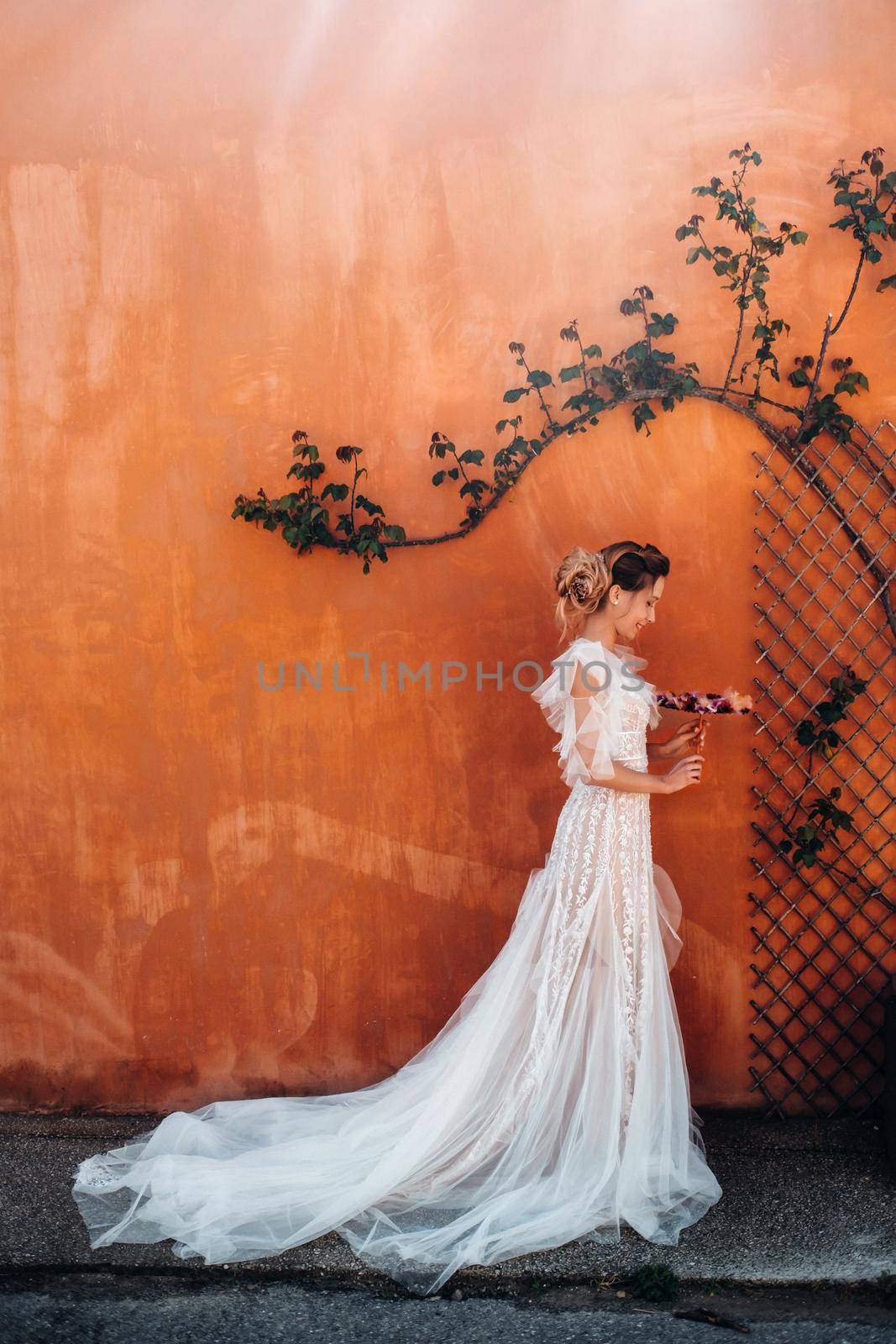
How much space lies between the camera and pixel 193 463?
354 centimetres

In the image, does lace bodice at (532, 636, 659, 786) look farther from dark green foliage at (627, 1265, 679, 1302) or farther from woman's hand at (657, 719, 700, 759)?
dark green foliage at (627, 1265, 679, 1302)

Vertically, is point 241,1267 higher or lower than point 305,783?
lower

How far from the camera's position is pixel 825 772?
135 inches

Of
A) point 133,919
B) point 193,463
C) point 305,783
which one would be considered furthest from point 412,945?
point 193,463

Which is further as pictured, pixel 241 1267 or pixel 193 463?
pixel 193 463

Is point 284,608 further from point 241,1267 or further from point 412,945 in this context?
point 241,1267

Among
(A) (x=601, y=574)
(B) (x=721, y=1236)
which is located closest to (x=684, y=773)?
(A) (x=601, y=574)

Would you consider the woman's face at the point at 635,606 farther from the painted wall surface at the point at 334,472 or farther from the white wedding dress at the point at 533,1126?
the painted wall surface at the point at 334,472

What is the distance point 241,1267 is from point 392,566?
2.01 m

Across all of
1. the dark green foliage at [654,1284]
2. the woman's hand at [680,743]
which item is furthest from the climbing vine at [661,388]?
the dark green foliage at [654,1284]

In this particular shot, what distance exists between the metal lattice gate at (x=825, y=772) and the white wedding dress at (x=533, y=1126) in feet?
1.80

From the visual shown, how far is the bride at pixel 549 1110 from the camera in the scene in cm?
279

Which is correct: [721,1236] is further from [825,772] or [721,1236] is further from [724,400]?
[724,400]

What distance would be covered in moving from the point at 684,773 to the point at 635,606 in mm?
469
